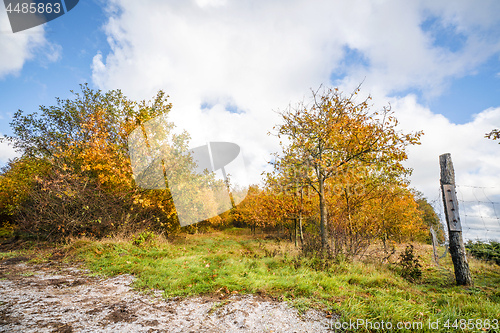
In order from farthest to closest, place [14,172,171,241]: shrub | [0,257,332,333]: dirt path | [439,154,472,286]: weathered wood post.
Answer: [14,172,171,241]: shrub < [439,154,472,286]: weathered wood post < [0,257,332,333]: dirt path

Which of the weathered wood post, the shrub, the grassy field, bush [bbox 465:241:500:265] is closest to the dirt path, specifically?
the grassy field

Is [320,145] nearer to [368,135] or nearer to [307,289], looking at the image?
[368,135]

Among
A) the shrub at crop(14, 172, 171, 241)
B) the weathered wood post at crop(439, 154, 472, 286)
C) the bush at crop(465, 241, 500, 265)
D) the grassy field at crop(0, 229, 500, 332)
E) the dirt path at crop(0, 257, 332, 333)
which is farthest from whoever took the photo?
the bush at crop(465, 241, 500, 265)

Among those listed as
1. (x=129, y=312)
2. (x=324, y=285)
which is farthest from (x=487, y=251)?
(x=129, y=312)

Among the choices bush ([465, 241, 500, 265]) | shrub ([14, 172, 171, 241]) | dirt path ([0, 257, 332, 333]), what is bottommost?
dirt path ([0, 257, 332, 333])

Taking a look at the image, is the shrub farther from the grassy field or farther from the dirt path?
the dirt path

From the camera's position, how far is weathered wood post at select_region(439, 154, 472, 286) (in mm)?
6168

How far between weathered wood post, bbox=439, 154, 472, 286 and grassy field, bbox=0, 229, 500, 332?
0.36 meters

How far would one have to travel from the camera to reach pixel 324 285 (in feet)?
15.3

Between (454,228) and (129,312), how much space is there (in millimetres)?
8580

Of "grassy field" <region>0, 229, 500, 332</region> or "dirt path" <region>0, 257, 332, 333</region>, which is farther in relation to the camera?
"grassy field" <region>0, 229, 500, 332</region>

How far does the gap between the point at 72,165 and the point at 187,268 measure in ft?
31.3

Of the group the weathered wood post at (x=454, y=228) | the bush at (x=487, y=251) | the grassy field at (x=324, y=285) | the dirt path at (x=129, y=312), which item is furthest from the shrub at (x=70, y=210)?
the bush at (x=487, y=251)

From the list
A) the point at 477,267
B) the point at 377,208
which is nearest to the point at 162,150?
the point at 377,208
